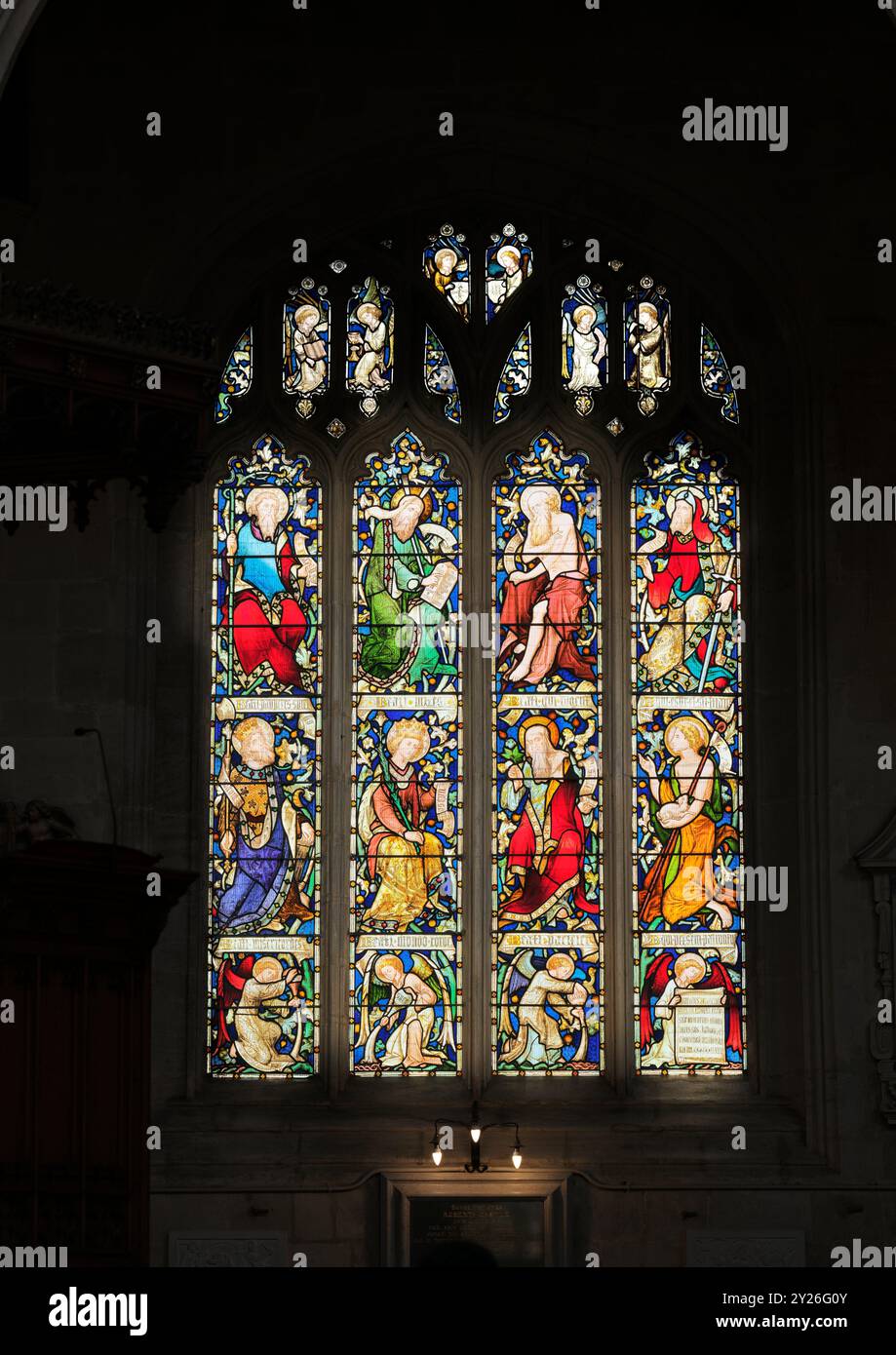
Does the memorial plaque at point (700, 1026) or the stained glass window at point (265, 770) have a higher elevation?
the stained glass window at point (265, 770)

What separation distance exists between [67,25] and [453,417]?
3.15 meters

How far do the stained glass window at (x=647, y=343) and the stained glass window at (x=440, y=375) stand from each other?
102 centimetres

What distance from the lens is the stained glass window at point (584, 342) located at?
14.7 metres

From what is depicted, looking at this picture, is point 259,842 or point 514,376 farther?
point 514,376

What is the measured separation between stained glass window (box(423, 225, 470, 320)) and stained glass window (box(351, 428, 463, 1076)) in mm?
864

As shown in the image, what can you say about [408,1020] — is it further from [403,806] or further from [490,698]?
[490,698]

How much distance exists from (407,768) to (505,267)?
3.07 meters

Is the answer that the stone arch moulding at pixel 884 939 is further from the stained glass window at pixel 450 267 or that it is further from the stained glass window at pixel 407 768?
the stained glass window at pixel 450 267

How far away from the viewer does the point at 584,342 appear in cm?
1480

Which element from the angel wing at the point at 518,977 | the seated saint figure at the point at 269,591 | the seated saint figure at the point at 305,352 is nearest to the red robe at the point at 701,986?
the angel wing at the point at 518,977

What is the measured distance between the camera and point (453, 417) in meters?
14.7

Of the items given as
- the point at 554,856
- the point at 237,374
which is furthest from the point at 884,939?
the point at 237,374
